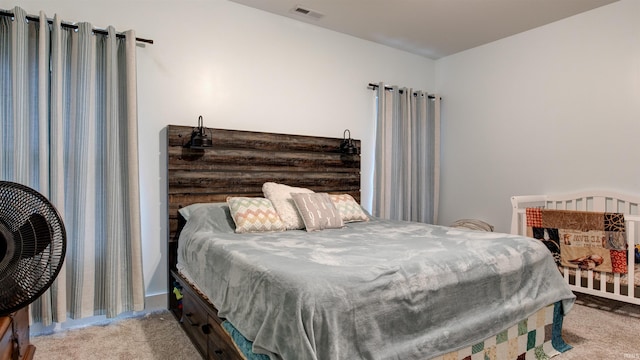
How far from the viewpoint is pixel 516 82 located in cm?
381

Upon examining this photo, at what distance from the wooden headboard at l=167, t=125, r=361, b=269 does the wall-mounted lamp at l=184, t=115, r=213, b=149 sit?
4 centimetres

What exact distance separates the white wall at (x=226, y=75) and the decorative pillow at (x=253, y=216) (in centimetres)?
67

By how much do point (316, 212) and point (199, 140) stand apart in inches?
40.7

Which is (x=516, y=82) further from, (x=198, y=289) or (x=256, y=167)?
(x=198, y=289)

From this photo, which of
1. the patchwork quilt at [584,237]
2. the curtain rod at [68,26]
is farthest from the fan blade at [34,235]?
the patchwork quilt at [584,237]

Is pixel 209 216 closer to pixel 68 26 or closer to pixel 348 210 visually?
pixel 348 210

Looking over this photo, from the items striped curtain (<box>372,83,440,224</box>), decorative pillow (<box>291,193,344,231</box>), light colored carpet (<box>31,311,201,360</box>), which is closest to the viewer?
light colored carpet (<box>31,311,201,360</box>)

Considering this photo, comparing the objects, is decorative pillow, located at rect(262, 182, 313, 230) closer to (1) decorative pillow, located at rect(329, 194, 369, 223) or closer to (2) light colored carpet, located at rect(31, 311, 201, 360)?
(1) decorative pillow, located at rect(329, 194, 369, 223)

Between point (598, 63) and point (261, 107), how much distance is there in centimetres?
Result: 299

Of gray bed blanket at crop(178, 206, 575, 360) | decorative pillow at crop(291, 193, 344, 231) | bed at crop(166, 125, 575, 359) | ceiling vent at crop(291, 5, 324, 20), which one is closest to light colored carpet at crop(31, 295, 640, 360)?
bed at crop(166, 125, 575, 359)

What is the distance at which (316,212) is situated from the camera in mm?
2727

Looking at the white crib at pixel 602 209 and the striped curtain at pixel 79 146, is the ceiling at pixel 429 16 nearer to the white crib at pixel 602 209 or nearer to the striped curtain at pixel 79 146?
the striped curtain at pixel 79 146

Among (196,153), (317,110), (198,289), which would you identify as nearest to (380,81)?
(317,110)

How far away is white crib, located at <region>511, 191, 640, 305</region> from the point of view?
2.51 meters
